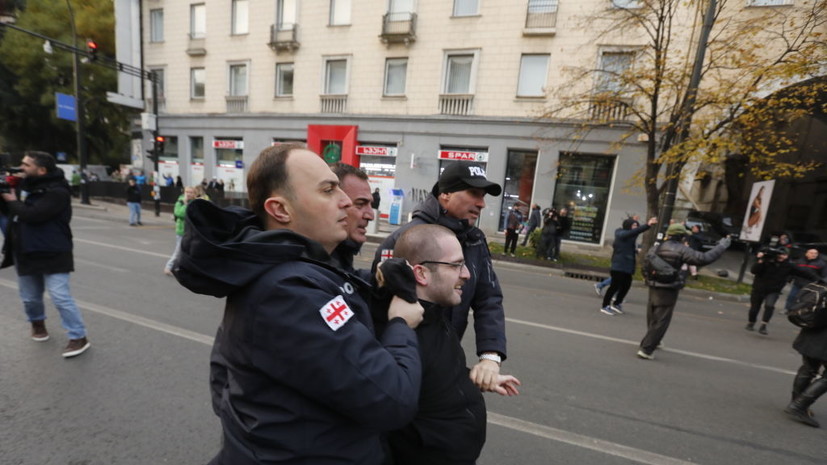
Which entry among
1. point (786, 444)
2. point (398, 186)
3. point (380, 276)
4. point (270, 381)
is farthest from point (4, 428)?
point (398, 186)

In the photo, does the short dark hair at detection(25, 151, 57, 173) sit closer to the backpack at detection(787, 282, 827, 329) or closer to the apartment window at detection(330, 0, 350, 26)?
the backpack at detection(787, 282, 827, 329)

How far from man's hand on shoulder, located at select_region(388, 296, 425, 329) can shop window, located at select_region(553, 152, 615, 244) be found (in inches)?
579

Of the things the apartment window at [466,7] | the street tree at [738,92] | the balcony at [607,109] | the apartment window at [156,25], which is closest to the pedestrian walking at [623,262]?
the street tree at [738,92]

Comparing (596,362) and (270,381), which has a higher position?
(270,381)

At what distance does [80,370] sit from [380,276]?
3864 mm

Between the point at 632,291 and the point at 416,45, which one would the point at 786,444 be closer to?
the point at 632,291

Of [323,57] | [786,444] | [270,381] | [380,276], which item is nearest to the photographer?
[270,381]

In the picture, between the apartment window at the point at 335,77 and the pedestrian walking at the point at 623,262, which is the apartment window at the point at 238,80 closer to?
the apartment window at the point at 335,77

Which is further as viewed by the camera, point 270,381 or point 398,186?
point 398,186

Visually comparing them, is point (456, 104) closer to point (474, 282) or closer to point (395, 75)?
point (395, 75)

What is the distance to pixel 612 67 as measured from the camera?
45.8ft

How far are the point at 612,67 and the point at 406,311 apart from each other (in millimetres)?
15905

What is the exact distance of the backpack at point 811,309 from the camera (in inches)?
141

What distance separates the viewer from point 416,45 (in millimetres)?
16562
